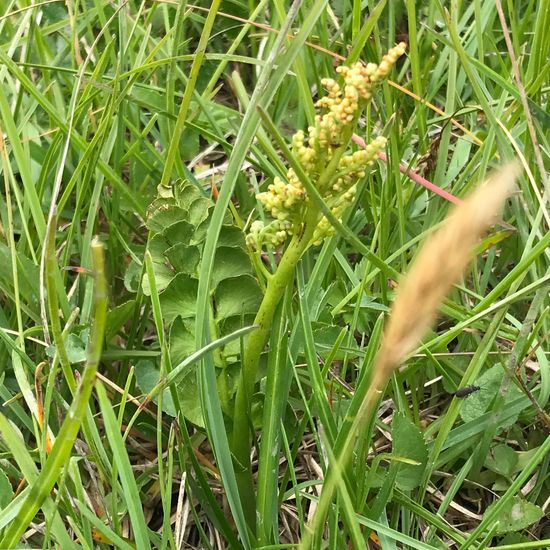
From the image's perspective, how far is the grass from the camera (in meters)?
0.83

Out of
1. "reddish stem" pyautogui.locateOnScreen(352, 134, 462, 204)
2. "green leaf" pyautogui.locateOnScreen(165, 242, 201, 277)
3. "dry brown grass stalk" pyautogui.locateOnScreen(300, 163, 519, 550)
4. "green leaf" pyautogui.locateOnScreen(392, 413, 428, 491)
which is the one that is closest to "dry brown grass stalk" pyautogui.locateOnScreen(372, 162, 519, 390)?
"dry brown grass stalk" pyautogui.locateOnScreen(300, 163, 519, 550)

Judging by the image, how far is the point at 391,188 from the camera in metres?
1.23

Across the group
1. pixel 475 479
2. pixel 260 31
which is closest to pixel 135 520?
pixel 475 479

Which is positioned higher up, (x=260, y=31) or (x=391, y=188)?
(x=260, y=31)

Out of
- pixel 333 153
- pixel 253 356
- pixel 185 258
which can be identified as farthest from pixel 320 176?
pixel 185 258

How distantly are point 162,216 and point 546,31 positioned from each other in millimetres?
713

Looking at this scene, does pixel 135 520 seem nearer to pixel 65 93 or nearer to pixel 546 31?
pixel 546 31

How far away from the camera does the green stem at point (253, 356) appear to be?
0.78 m

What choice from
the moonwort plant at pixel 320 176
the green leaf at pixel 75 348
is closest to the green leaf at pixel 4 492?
the green leaf at pixel 75 348

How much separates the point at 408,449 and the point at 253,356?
0.24 meters

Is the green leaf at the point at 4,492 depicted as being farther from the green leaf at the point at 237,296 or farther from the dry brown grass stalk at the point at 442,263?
the dry brown grass stalk at the point at 442,263

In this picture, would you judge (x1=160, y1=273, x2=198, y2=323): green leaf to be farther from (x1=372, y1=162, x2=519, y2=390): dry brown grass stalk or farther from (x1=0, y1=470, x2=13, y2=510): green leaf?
(x1=372, y1=162, x2=519, y2=390): dry brown grass stalk

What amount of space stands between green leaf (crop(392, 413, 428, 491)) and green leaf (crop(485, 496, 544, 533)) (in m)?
0.12

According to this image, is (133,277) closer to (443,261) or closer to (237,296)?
(237,296)
